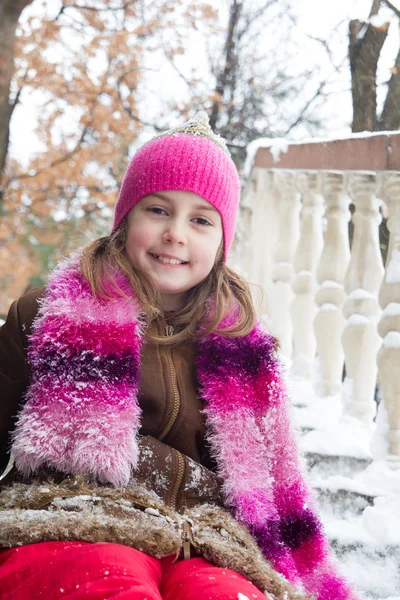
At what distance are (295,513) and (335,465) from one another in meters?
0.74

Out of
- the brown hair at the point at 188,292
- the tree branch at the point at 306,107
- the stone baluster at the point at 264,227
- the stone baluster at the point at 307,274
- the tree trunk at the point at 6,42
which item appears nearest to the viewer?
the brown hair at the point at 188,292

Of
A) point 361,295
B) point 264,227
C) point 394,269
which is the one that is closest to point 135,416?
point 394,269

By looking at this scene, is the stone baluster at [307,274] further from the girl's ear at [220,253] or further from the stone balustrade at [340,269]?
the girl's ear at [220,253]

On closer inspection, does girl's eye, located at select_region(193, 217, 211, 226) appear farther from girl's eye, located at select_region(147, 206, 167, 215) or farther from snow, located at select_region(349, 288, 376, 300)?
snow, located at select_region(349, 288, 376, 300)

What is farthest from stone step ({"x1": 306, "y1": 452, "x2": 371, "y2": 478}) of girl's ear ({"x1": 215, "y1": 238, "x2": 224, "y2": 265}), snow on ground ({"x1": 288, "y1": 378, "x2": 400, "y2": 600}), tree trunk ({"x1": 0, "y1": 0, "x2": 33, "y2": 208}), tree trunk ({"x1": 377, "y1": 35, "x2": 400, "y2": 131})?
tree trunk ({"x1": 0, "y1": 0, "x2": 33, "y2": 208})

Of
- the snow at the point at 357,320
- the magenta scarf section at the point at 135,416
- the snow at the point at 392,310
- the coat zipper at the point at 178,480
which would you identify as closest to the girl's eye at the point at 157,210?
the magenta scarf section at the point at 135,416

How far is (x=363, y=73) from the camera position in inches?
160

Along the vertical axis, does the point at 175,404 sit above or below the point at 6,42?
below

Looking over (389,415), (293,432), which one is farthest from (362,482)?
(293,432)

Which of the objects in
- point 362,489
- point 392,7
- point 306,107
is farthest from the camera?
point 306,107

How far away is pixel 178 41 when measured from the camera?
28.3ft

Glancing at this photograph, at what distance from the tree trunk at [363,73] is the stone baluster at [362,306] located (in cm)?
141

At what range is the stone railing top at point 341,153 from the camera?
247 centimetres

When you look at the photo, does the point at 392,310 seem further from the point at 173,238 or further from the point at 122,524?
the point at 122,524
